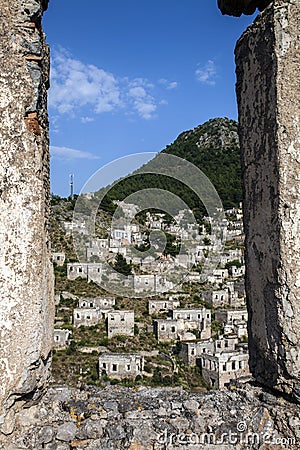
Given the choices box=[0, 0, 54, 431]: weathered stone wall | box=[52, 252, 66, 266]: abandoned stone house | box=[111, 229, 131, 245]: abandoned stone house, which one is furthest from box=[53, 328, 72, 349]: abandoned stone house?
Answer: box=[0, 0, 54, 431]: weathered stone wall

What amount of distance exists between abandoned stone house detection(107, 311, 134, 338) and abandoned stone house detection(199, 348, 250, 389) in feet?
23.0

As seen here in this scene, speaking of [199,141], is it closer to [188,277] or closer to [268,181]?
[188,277]

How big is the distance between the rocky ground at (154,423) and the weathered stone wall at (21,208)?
0.54ft

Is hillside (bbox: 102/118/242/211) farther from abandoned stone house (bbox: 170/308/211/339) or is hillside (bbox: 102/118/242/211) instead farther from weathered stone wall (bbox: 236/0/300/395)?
weathered stone wall (bbox: 236/0/300/395)

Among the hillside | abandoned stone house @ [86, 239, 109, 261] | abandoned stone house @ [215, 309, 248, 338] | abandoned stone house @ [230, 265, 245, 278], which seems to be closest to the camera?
abandoned stone house @ [215, 309, 248, 338]

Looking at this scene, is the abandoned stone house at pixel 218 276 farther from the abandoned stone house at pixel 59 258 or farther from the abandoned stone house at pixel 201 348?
the abandoned stone house at pixel 201 348

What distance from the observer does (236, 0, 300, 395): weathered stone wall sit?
2.54 metres

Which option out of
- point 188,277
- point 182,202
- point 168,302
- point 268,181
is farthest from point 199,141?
point 268,181

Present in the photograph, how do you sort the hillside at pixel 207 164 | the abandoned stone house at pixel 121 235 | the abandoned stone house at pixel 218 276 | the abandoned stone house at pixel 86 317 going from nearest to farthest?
the abandoned stone house at pixel 86 317 → the abandoned stone house at pixel 218 276 → the abandoned stone house at pixel 121 235 → the hillside at pixel 207 164

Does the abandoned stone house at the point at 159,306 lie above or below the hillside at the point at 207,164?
below

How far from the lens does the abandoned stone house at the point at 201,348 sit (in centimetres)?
2517

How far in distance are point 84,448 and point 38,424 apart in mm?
298

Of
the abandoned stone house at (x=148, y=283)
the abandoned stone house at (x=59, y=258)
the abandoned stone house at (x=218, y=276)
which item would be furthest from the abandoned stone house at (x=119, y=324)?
the abandoned stone house at (x=218, y=276)

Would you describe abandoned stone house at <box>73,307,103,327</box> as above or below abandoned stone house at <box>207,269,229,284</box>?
below
